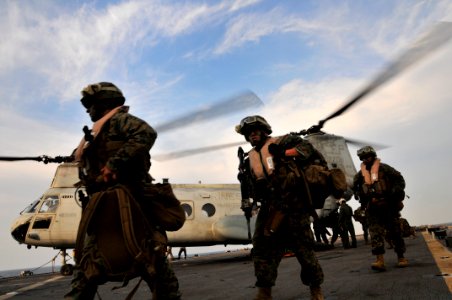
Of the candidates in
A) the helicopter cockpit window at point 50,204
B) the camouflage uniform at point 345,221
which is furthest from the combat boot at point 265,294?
the helicopter cockpit window at point 50,204

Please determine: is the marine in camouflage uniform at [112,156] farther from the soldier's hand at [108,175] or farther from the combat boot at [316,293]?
the combat boot at [316,293]

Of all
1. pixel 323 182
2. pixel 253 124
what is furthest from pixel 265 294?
pixel 253 124

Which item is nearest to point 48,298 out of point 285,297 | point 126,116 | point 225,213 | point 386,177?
point 285,297

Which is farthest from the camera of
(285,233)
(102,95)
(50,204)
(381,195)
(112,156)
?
(50,204)

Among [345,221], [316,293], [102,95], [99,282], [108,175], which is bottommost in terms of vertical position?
[316,293]

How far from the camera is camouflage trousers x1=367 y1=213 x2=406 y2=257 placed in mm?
6230

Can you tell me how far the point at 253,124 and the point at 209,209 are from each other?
1123 cm

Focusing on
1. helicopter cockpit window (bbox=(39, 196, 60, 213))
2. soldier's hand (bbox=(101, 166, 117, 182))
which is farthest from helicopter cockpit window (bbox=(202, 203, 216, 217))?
soldier's hand (bbox=(101, 166, 117, 182))

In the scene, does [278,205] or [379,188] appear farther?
[379,188]

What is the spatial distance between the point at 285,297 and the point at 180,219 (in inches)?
73.9

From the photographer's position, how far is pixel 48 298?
6059mm

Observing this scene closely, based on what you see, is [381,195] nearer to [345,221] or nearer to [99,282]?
[99,282]

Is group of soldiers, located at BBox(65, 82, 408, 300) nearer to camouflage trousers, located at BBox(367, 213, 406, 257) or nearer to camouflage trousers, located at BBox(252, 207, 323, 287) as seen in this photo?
camouflage trousers, located at BBox(252, 207, 323, 287)

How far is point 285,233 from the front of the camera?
12.8 ft
